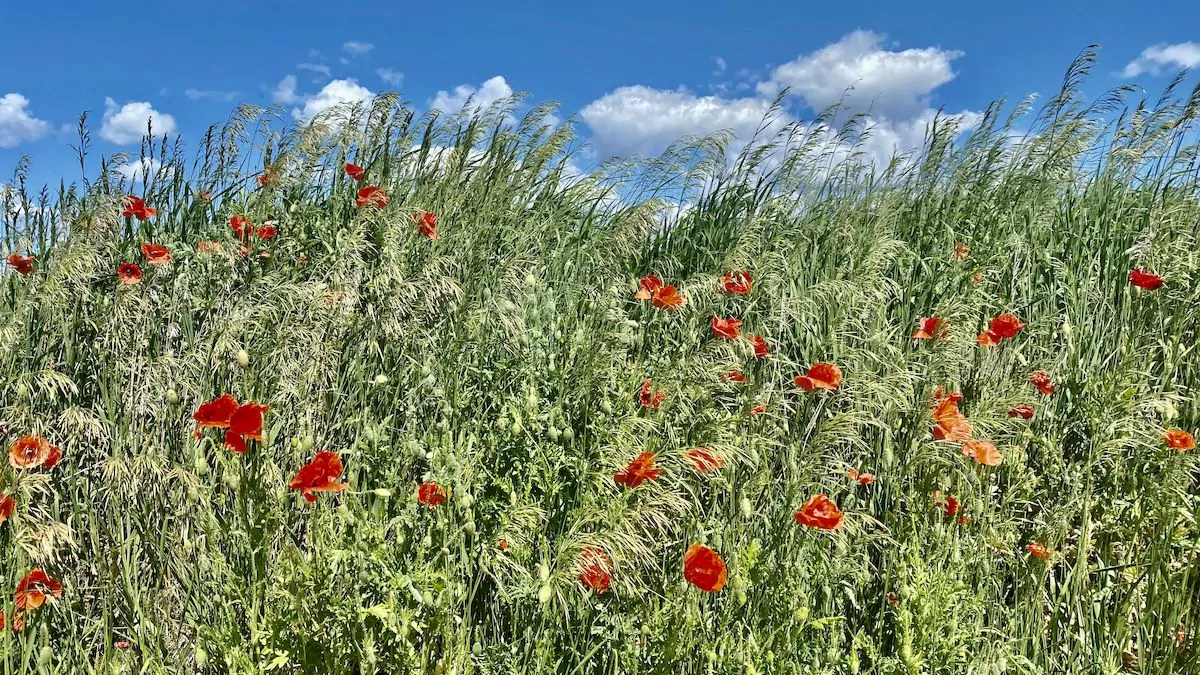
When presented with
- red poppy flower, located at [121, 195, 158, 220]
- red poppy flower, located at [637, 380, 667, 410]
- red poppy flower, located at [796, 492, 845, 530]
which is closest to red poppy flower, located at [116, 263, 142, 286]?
red poppy flower, located at [121, 195, 158, 220]

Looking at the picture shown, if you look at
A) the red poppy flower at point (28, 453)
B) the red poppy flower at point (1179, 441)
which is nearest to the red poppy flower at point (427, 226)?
the red poppy flower at point (28, 453)

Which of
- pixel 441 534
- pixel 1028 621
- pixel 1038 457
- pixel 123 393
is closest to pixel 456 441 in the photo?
pixel 441 534

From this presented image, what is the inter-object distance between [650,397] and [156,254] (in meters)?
1.57

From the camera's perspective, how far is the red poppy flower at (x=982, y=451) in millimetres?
1938

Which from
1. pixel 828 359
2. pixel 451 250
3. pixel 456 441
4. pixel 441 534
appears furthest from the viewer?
pixel 451 250

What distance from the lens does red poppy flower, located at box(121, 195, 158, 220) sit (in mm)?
2887

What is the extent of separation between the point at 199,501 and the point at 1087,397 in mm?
2262

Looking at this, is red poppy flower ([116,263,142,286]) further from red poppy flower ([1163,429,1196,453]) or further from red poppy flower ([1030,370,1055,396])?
red poppy flower ([1163,429,1196,453])

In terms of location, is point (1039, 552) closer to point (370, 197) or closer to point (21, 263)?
point (370, 197)

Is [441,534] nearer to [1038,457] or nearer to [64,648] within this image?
[64,648]

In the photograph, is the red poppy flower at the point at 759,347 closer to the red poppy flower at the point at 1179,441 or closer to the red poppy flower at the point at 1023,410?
the red poppy flower at the point at 1023,410

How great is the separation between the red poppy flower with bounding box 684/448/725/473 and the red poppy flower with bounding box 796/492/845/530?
0.27m

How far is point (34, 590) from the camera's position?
5.86 ft

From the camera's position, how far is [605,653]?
1.79 m
